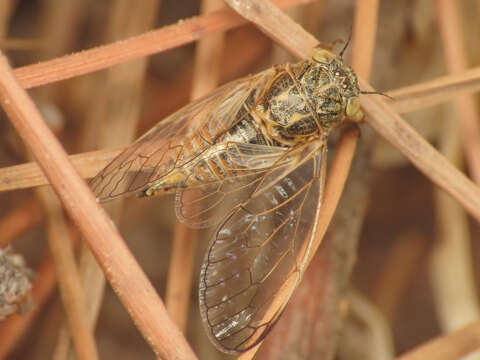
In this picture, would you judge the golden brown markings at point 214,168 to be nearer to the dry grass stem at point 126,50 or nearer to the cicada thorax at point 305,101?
the cicada thorax at point 305,101

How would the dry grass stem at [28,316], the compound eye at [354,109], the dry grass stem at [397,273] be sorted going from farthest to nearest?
the dry grass stem at [397,273]
the dry grass stem at [28,316]
the compound eye at [354,109]

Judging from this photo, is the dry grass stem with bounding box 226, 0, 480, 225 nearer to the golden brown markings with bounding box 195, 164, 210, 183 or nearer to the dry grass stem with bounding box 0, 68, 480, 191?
the dry grass stem with bounding box 0, 68, 480, 191

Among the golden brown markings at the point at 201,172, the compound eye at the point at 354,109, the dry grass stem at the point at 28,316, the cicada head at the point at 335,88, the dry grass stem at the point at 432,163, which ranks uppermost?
the dry grass stem at the point at 28,316

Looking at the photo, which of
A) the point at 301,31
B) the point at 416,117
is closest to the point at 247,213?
the point at 301,31

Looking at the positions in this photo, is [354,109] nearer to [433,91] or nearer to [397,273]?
[433,91]

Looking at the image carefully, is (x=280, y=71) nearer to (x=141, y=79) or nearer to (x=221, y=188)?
(x=221, y=188)

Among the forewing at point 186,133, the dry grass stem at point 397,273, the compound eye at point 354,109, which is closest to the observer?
the compound eye at point 354,109

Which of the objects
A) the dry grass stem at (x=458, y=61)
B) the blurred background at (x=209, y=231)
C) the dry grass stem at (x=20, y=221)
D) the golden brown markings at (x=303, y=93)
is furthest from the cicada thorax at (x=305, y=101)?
the dry grass stem at (x=20, y=221)

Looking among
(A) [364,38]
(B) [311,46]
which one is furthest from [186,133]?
(A) [364,38]
